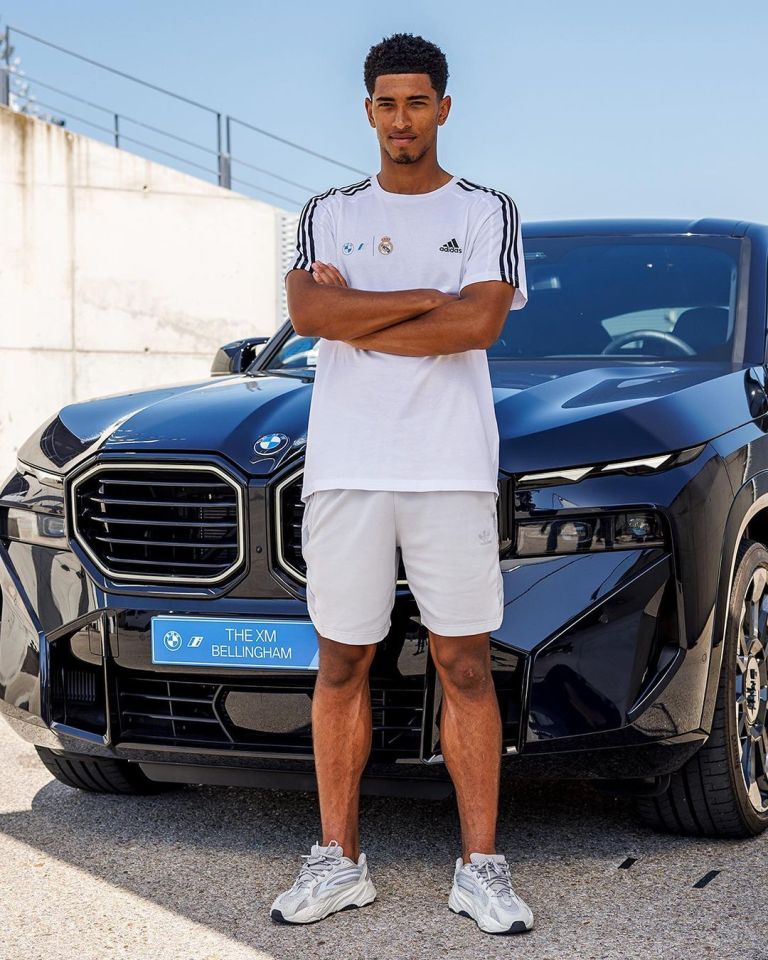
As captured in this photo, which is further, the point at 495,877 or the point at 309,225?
the point at 309,225

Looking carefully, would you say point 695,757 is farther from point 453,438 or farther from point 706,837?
point 453,438

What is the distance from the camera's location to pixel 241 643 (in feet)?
11.0

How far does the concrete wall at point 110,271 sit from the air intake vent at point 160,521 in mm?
12677

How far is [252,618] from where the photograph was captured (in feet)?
11.0

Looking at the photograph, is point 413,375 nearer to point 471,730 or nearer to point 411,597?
point 411,597

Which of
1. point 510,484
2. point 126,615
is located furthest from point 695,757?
point 126,615

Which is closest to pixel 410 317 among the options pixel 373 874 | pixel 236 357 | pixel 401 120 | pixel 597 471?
pixel 401 120

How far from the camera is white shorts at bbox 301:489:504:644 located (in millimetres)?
3109

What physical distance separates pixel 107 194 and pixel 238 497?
46.0 ft

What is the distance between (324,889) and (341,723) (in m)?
0.39

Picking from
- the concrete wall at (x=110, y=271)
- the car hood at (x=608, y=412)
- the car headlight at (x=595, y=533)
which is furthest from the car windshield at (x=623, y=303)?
the concrete wall at (x=110, y=271)

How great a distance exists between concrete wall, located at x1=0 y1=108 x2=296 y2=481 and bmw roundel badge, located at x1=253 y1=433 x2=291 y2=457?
42.6 ft

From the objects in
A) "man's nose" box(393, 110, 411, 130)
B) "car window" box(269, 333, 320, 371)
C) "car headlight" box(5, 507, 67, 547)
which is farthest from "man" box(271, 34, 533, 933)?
"car window" box(269, 333, 320, 371)

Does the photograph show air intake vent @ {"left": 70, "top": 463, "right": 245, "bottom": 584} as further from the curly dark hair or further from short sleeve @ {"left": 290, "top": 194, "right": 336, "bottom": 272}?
the curly dark hair
